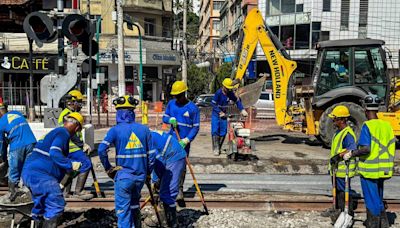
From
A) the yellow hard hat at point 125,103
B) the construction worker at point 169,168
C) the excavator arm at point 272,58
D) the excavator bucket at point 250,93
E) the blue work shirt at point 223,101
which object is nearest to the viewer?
the yellow hard hat at point 125,103

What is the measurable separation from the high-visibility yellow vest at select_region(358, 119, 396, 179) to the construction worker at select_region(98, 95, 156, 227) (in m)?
2.99

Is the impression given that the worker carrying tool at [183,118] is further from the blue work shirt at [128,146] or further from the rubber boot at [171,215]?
the blue work shirt at [128,146]

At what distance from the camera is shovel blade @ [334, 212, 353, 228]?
652 centimetres

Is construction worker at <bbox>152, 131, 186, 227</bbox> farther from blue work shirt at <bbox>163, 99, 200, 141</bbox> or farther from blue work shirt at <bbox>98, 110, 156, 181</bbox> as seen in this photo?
blue work shirt at <bbox>163, 99, 200, 141</bbox>

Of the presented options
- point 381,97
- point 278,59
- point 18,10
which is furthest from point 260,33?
point 18,10

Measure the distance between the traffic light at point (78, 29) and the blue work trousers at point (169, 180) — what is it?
471 cm

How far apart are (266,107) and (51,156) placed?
839 inches

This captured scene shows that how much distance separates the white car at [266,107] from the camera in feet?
79.5

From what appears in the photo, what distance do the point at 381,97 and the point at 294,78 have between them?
271cm

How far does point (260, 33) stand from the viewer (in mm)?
14320

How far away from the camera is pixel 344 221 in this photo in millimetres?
6527

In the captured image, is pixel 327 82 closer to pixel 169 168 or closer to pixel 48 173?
pixel 169 168

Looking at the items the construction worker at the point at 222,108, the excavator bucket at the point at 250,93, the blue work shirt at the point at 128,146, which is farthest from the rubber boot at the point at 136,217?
the excavator bucket at the point at 250,93

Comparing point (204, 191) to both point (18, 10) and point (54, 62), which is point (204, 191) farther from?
point (18, 10)
